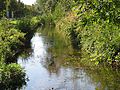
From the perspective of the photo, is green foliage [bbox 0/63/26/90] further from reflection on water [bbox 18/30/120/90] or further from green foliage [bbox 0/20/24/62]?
green foliage [bbox 0/20/24/62]

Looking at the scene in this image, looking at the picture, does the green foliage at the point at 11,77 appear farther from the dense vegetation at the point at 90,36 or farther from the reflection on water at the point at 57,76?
the reflection on water at the point at 57,76

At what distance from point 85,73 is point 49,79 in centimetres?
241

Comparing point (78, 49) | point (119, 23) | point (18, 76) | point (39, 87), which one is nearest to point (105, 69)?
point (39, 87)

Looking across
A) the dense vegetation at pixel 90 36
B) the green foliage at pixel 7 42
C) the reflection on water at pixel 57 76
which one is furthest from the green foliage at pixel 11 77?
the green foliage at pixel 7 42

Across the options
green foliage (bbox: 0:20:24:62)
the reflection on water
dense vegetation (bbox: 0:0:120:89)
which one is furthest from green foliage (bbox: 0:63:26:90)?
green foliage (bbox: 0:20:24:62)

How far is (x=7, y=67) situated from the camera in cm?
1527

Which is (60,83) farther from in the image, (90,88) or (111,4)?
(111,4)

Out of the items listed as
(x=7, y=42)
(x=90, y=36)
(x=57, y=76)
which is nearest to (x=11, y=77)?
(x=57, y=76)

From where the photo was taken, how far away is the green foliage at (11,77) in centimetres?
1436

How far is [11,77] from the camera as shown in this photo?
14.9 meters

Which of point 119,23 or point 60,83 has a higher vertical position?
point 119,23

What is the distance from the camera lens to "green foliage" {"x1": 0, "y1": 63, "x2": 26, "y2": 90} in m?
14.4

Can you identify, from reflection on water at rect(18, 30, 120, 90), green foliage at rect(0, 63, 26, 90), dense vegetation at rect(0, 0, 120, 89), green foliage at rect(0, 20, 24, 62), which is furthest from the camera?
green foliage at rect(0, 20, 24, 62)

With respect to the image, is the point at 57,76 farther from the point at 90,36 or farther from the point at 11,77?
the point at 90,36
